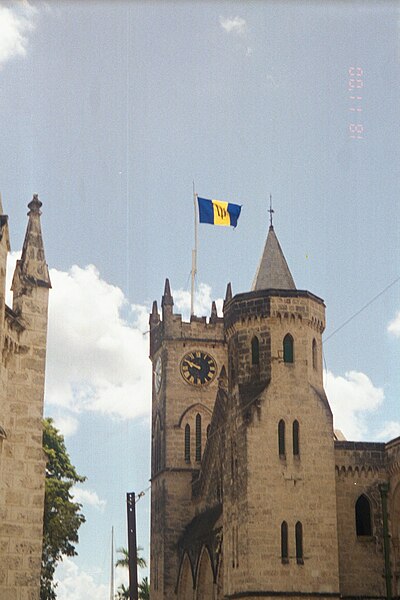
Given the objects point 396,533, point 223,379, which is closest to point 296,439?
point 396,533

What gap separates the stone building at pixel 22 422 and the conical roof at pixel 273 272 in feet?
39.5

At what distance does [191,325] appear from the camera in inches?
2689

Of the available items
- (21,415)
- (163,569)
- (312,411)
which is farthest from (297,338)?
(163,569)

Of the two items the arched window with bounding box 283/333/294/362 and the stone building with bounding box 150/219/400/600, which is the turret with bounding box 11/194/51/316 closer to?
the stone building with bounding box 150/219/400/600

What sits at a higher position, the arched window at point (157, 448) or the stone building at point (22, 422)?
the arched window at point (157, 448)

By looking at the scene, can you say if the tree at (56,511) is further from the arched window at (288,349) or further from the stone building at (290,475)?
the arched window at (288,349)

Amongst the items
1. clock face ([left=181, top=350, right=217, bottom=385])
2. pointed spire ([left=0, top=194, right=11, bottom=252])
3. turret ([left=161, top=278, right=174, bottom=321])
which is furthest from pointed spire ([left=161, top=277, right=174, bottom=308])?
pointed spire ([left=0, top=194, right=11, bottom=252])

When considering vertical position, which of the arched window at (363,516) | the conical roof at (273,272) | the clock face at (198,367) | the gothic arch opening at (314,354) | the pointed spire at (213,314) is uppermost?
the pointed spire at (213,314)

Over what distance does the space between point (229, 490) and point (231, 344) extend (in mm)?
6323

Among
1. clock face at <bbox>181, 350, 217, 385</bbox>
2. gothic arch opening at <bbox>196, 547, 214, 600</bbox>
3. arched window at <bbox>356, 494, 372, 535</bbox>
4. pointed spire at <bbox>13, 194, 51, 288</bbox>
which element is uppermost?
clock face at <bbox>181, 350, 217, 385</bbox>

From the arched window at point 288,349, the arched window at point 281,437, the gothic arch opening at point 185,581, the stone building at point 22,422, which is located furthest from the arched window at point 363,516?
the gothic arch opening at point 185,581

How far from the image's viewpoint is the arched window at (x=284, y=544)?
39.8 metres

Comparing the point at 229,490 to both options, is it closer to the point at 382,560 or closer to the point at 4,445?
the point at 382,560

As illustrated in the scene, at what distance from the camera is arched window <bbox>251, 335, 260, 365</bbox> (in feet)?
142
